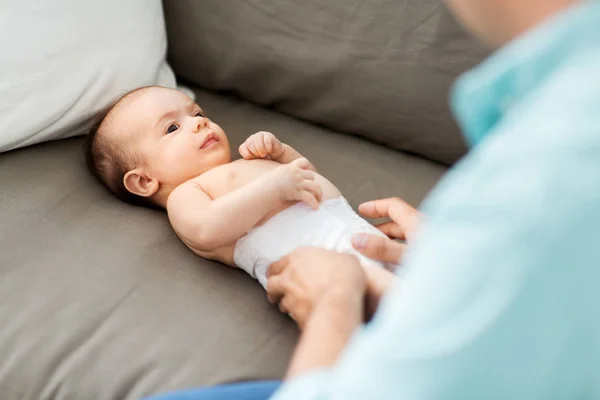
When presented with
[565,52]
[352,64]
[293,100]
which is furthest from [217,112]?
[565,52]

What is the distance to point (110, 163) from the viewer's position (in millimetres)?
1309

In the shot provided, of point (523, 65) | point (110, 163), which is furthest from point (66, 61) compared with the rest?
point (523, 65)

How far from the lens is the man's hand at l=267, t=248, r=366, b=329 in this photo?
2.87ft

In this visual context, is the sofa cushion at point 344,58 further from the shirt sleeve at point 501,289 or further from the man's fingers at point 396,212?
the shirt sleeve at point 501,289

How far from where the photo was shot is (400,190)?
4.42 feet

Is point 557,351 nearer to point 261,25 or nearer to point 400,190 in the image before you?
point 400,190

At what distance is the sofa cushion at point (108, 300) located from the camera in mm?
992

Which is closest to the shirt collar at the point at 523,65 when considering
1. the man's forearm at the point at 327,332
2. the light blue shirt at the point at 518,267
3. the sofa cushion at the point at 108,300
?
the light blue shirt at the point at 518,267

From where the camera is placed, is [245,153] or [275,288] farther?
[245,153]

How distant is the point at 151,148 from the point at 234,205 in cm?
26

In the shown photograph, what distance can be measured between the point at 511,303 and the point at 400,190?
0.89m

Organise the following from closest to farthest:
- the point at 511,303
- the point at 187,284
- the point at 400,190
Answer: the point at 511,303 < the point at 187,284 < the point at 400,190

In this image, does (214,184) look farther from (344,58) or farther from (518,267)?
(518,267)

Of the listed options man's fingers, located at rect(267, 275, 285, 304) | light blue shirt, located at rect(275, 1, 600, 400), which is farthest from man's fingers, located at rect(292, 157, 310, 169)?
light blue shirt, located at rect(275, 1, 600, 400)
